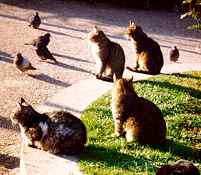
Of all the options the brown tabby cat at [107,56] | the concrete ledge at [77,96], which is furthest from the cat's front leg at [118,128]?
the brown tabby cat at [107,56]

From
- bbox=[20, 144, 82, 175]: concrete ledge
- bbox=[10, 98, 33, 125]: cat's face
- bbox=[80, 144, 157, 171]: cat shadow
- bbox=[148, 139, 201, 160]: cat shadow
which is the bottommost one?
bbox=[20, 144, 82, 175]: concrete ledge

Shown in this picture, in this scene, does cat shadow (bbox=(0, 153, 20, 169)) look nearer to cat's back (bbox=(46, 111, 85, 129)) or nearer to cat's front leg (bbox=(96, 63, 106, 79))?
cat's back (bbox=(46, 111, 85, 129))

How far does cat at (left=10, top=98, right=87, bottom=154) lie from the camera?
7359 millimetres

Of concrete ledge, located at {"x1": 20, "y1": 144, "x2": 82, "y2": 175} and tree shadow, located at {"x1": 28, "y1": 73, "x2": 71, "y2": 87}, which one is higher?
tree shadow, located at {"x1": 28, "y1": 73, "x2": 71, "y2": 87}

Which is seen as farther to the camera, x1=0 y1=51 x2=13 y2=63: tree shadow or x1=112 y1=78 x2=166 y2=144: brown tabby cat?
x1=0 y1=51 x2=13 y2=63: tree shadow

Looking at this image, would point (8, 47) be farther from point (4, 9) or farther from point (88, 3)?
point (88, 3)

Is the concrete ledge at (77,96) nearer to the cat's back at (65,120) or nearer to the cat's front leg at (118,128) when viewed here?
the cat's front leg at (118,128)

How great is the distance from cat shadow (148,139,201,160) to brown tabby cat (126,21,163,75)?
3.69 metres

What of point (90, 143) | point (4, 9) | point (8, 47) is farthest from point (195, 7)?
point (4, 9)

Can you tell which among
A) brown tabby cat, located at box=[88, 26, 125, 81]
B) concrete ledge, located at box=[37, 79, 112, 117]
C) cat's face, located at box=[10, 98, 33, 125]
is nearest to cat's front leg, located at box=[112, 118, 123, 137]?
concrete ledge, located at box=[37, 79, 112, 117]

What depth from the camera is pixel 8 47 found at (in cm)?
1354

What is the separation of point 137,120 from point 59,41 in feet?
23.7

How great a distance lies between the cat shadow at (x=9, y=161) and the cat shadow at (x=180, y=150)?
1994 millimetres

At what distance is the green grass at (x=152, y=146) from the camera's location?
285 inches
